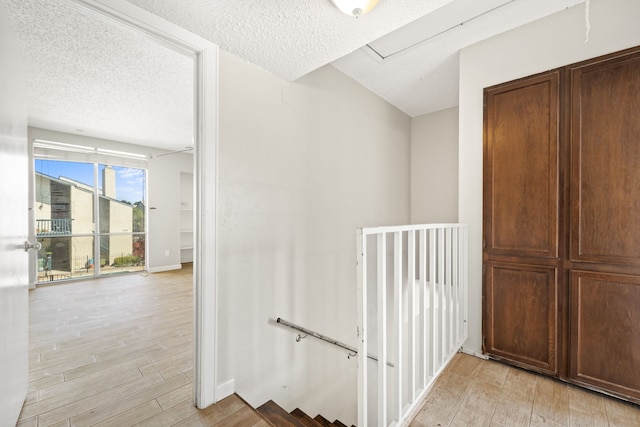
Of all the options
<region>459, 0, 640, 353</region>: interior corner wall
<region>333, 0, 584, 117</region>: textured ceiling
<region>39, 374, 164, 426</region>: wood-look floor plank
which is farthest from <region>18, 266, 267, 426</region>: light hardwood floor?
<region>333, 0, 584, 117</region>: textured ceiling

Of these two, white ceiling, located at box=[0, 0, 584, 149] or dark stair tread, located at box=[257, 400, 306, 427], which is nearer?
white ceiling, located at box=[0, 0, 584, 149]

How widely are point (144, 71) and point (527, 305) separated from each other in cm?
391

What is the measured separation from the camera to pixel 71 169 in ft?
15.9

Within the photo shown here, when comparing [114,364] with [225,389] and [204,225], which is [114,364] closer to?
[225,389]

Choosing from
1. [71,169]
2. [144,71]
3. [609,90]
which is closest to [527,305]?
[609,90]

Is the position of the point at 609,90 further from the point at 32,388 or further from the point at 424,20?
the point at 32,388

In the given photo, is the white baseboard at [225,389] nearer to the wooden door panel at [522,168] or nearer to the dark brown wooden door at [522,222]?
the dark brown wooden door at [522,222]

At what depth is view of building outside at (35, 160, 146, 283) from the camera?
4532 millimetres

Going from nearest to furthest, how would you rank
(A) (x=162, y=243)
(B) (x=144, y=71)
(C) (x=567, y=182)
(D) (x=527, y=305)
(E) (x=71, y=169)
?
1. (C) (x=567, y=182)
2. (D) (x=527, y=305)
3. (B) (x=144, y=71)
4. (E) (x=71, y=169)
5. (A) (x=162, y=243)

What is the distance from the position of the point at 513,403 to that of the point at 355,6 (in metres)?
2.44

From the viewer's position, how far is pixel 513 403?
1670 mm

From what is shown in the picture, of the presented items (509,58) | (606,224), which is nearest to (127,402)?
(606,224)

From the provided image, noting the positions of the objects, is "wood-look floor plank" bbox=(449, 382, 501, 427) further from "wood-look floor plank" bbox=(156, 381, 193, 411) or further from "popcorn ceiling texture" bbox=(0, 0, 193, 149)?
"popcorn ceiling texture" bbox=(0, 0, 193, 149)

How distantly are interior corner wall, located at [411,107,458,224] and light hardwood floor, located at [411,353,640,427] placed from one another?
195cm
